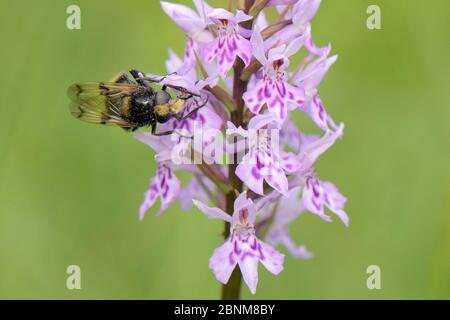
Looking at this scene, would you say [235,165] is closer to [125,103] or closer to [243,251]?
[243,251]

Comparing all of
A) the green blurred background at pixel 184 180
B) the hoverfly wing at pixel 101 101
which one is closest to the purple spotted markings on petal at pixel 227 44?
the hoverfly wing at pixel 101 101

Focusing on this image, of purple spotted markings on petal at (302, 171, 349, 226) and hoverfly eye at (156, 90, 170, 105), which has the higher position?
hoverfly eye at (156, 90, 170, 105)

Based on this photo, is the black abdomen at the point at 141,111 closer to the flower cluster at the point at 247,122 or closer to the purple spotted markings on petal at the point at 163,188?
the flower cluster at the point at 247,122

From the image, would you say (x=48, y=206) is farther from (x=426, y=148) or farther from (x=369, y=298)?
(x=426, y=148)

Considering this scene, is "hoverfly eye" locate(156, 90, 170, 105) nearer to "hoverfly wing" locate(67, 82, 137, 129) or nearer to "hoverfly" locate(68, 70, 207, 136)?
"hoverfly" locate(68, 70, 207, 136)

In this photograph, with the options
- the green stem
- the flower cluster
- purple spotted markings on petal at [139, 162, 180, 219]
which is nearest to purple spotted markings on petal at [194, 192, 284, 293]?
the flower cluster
